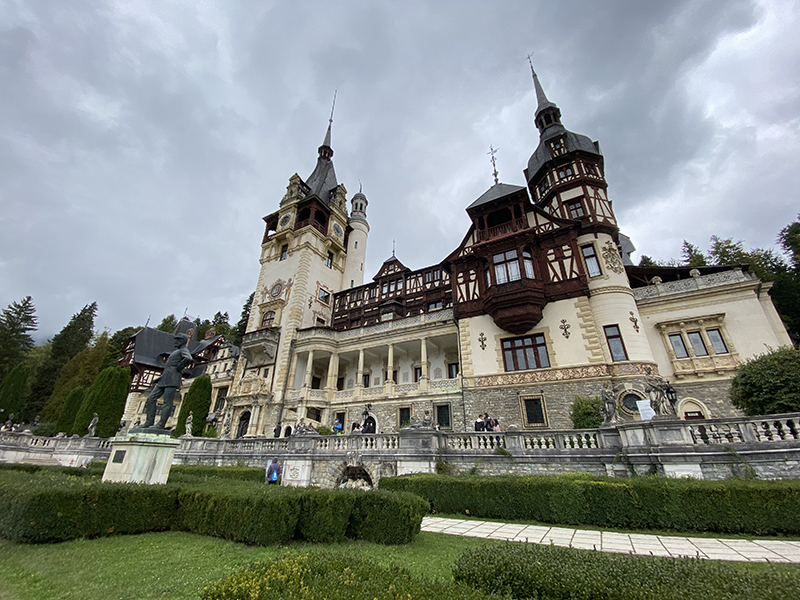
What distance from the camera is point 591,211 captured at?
88.3ft

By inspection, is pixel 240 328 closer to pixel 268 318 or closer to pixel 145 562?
pixel 268 318

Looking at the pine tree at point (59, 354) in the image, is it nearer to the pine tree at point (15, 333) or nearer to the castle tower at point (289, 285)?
the pine tree at point (15, 333)

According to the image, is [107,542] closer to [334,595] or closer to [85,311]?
[334,595]

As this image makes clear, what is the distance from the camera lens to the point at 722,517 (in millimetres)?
8328

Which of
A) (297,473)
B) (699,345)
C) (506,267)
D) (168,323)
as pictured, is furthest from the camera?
(168,323)

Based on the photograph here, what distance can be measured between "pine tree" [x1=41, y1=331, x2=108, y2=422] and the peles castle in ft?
76.7

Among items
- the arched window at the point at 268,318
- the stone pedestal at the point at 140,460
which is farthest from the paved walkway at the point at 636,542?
the arched window at the point at 268,318

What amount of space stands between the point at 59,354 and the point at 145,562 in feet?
241

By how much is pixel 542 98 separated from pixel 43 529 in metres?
45.5

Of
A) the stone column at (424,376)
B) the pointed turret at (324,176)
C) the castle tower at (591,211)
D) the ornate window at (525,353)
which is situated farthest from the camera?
the pointed turret at (324,176)

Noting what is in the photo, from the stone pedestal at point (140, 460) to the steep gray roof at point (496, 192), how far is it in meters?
24.4

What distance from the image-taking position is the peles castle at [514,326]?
21.5m

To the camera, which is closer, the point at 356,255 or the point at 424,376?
the point at 424,376

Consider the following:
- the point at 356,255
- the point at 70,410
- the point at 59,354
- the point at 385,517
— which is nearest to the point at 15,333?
the point at 59,354
